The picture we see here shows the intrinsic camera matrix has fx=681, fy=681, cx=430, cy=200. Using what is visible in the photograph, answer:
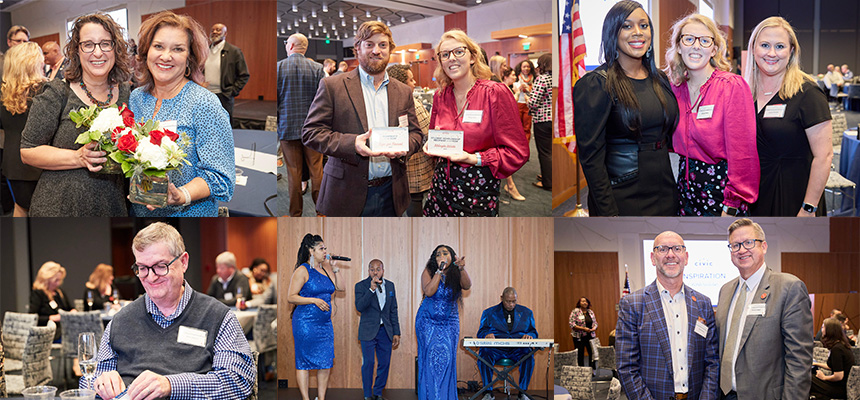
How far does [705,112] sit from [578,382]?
1902 mm

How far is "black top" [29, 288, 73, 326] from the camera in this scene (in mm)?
4746

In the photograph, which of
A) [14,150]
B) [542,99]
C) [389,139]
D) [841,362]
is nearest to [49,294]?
[14,150]

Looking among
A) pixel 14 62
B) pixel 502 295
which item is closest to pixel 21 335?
pixel 14 62

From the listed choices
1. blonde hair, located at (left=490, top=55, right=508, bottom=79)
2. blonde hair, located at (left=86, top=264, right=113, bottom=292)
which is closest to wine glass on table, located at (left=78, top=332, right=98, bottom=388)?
blonde hair, located at (left=86, top=264, right=113, bottom=292)

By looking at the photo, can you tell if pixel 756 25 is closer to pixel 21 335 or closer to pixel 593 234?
pixel 593 234

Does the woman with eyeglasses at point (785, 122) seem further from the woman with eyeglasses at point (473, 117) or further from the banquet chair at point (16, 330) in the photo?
the banquet chair at point (16, 330)

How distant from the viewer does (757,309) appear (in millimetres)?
Result: 4008

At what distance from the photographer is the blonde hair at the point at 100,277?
4.71 metres

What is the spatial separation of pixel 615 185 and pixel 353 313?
77.0 inches

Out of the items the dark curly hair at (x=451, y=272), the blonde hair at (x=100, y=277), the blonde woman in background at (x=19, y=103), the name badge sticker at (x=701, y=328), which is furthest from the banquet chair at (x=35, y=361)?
the name badge sticker at (x=701, y=328)

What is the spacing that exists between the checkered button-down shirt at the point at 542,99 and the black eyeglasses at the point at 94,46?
259 cm

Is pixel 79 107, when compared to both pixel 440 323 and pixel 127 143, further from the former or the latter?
pixel 440 323

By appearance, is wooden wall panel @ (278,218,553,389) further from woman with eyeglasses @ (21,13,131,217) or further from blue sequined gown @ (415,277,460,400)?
woman with eyeglasses @ (21,13,131,217)

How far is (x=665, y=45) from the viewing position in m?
4.00
